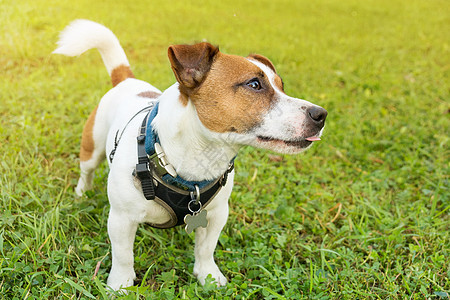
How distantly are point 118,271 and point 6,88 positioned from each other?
326 cm

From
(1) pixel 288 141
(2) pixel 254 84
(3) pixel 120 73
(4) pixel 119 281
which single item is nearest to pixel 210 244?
(4) pixel 119 281

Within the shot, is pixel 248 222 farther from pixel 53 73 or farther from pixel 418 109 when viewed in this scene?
pixel 53 73

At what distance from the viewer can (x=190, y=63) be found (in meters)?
1.99

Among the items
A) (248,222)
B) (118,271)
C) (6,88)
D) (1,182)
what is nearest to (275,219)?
(248,222)

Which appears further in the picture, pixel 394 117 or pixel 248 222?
pixel 394 117

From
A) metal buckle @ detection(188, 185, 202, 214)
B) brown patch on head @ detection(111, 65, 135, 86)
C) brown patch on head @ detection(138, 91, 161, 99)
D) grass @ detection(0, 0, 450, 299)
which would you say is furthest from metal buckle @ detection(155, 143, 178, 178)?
brown patch on head @ detection(111, 65, 135, 86)

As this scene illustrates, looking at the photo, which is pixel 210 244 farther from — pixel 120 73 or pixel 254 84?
pixel 120 73

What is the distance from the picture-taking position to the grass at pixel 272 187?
250 cm

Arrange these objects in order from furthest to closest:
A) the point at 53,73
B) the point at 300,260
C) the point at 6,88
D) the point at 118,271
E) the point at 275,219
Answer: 1. the point at 53,73
2. the point at 6,88
3. the point at 275,219
4. the point at 300,260
5. the point at 118,271

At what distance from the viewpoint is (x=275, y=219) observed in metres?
3.17

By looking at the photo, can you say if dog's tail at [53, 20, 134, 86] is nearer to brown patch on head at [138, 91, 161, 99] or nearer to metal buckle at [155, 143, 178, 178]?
brown patch on head at [138, 91, 161, 99]

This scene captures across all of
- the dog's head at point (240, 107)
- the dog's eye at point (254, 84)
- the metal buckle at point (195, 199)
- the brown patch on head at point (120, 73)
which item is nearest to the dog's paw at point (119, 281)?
the metal buckle at point (195, 199)

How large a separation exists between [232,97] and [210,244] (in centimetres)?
102

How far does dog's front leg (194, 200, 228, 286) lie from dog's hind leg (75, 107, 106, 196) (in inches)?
41.9
